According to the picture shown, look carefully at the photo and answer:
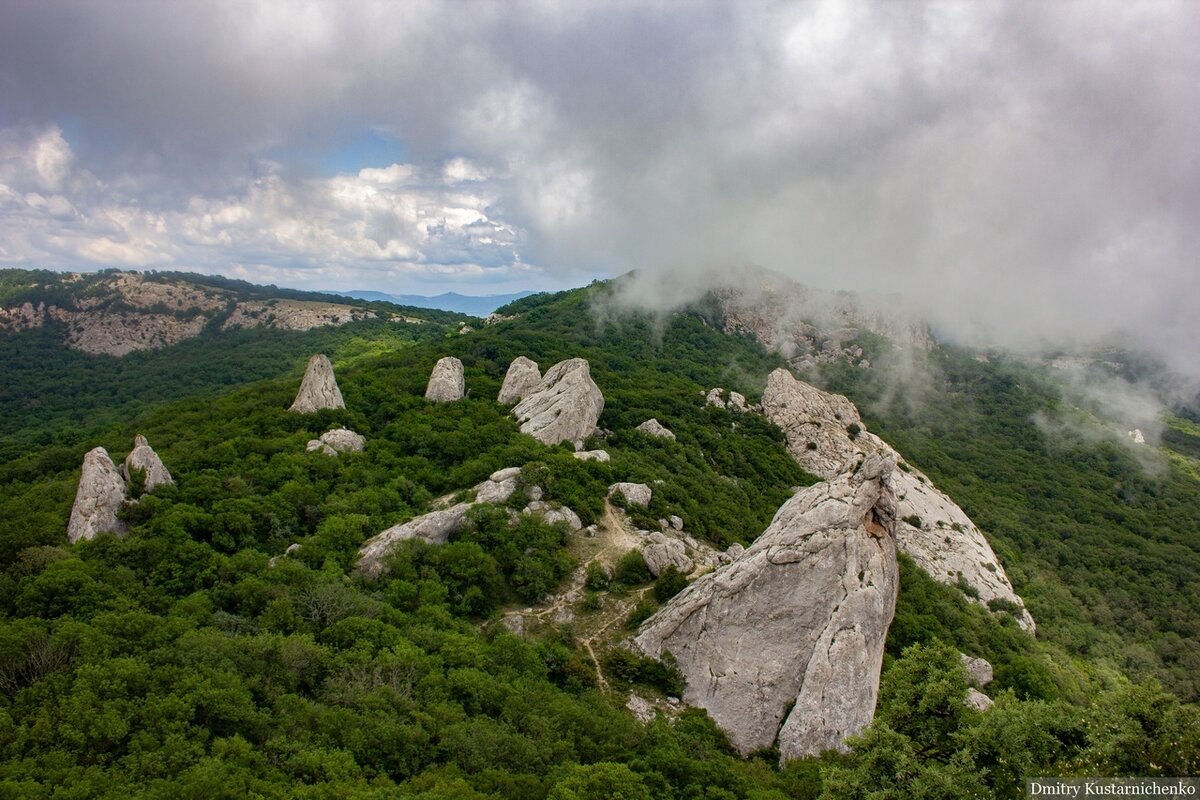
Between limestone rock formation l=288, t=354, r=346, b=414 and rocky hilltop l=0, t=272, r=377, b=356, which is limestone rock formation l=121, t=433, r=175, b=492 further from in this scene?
rocky hilltop l=0, t=272, r=377, b=356

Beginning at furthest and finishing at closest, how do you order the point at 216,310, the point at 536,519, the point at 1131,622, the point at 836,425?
the point at 216,310 < the point at 836,425 < the point at 1131,622 < the point at 536,519

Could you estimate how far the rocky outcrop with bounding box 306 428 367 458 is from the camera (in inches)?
1854

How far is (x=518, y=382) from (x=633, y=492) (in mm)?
24515

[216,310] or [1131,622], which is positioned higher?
[216,310]

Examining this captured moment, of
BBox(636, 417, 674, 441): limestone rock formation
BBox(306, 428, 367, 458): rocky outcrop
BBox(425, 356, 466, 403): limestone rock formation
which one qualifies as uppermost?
BBox(425, 356, 466, 403): limestone rock formation

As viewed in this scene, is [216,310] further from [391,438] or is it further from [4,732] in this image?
[4,732]

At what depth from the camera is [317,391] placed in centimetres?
5375

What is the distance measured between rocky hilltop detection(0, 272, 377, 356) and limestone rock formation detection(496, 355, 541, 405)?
12001cm

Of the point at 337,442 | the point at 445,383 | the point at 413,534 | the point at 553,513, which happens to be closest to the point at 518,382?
the point at 445,383

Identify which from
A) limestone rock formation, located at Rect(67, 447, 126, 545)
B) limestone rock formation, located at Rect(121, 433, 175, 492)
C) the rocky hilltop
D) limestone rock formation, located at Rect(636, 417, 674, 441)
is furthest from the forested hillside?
the rocky hilltop

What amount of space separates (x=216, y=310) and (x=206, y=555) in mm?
179749

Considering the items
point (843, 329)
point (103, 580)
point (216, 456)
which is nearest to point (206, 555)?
point (103, 580)

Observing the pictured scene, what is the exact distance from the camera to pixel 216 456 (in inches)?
1688

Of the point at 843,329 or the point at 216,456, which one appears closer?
the point at 216,456
